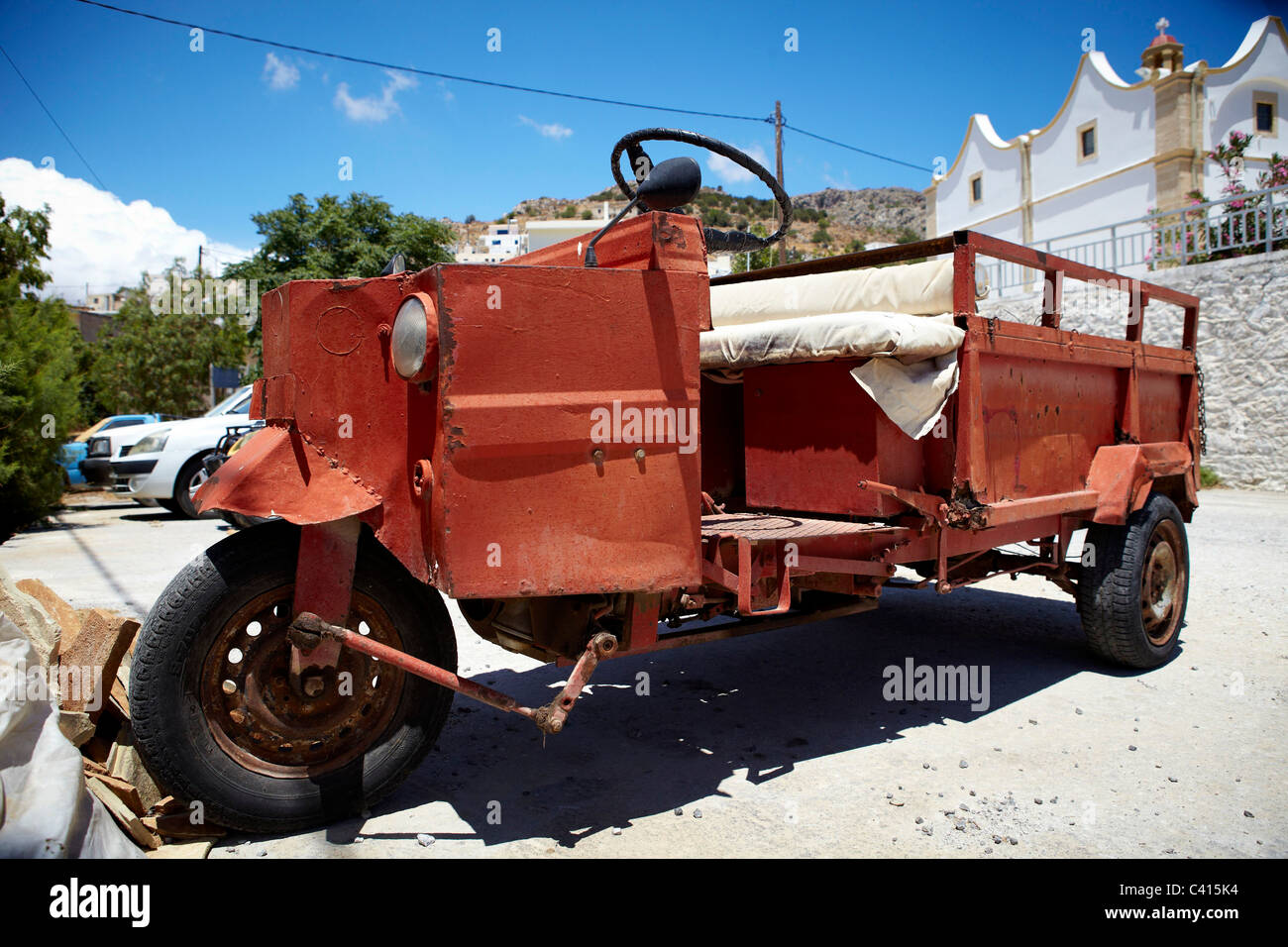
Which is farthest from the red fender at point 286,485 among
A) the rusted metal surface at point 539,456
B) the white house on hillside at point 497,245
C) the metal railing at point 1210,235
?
the white house on hillside at point 497,245

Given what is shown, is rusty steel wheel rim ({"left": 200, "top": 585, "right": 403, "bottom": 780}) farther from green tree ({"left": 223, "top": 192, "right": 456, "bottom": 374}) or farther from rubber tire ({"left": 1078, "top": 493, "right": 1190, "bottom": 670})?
green tree ({"left": 223, "top": 192, "right": 456, "bottom": 374})

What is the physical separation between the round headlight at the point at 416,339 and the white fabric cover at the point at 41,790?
1.43 metres

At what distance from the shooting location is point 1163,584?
17.1 feet

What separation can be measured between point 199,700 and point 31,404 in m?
9.66

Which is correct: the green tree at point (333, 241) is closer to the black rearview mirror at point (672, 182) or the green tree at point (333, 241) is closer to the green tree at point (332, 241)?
the green tree at point (332, 241)

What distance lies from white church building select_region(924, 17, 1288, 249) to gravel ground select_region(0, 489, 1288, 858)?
909 inches

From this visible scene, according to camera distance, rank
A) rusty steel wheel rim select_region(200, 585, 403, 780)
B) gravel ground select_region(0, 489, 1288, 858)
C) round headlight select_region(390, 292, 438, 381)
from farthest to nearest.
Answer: gravel ground select_region(0, 489, 1288, 858), rusty steel wheel rim select_region(200, 585, 403, 780), round headlight select_region(390, 292, 438, 381)

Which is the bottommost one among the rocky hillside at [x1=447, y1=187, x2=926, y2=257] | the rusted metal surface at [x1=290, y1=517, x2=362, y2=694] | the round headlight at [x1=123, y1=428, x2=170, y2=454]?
the rusted metal surface at [x1=290, y1=517, x2=362, y2=694]

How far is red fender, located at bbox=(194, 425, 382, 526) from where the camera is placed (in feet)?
8.68

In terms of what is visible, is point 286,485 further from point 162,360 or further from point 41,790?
point 162,360

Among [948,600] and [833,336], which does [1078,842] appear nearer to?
[833,336]

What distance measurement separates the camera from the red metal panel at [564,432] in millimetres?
2604

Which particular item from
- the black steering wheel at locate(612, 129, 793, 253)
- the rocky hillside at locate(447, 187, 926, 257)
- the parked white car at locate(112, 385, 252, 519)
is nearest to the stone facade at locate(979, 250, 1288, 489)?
the black steering wheel at locate(612, 129, 793, 253)

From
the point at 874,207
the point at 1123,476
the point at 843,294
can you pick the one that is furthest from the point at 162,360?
the point at 874,207
